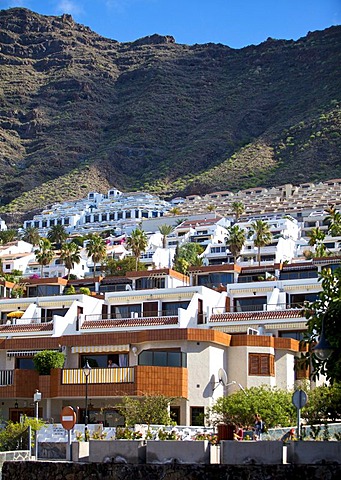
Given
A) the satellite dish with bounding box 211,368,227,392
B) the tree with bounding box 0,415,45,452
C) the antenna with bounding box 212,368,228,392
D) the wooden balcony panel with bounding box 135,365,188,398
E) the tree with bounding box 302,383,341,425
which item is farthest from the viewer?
the antenna with bounding box 212,368,228,392

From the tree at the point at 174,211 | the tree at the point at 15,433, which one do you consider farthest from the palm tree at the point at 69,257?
the tree at the point at 15,433

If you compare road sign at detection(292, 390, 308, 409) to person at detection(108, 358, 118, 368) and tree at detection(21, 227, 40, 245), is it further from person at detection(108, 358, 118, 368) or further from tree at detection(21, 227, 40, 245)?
tree at detection(21, 227, 40, 245)

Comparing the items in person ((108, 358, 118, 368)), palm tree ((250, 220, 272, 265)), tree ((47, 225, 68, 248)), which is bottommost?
person ((108, 358, 118, 368))

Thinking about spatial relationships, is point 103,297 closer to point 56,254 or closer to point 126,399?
point 126,399

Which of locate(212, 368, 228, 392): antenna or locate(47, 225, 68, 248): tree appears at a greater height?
locate(47, 225, 68, 248): tree

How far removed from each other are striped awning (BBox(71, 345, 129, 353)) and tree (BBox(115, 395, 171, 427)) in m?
5.19

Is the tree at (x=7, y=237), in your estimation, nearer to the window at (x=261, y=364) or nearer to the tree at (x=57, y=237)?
the tree at (x=57, y=237)

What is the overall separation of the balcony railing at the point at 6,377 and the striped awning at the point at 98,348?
3.02 m

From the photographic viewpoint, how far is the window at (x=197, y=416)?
147 feet

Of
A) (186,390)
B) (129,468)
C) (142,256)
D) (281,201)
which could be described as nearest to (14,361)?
(186,390)

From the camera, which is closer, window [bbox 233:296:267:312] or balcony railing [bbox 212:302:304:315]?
balcony railing [bbox 212:302:304:315]

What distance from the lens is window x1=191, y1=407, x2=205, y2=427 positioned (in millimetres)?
44744

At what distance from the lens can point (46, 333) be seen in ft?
172

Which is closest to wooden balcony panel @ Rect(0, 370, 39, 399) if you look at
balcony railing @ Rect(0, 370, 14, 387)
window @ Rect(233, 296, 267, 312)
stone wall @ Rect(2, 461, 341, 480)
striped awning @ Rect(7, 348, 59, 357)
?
balcony railing @ Rect(0, 370, 14, 387)
